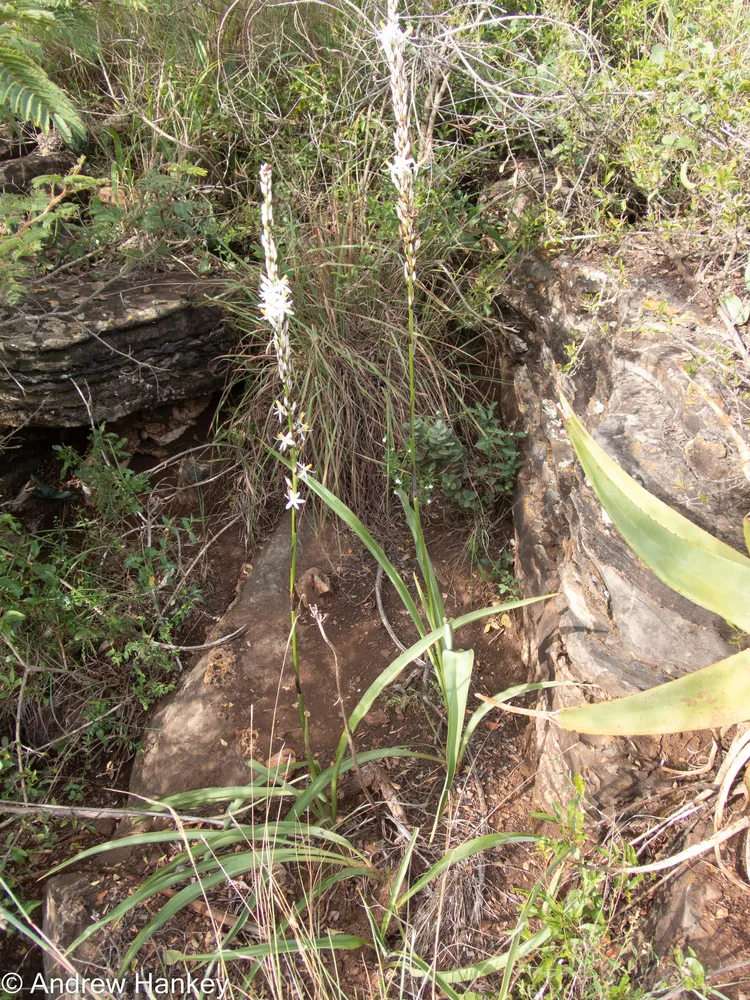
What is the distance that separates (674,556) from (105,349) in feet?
7.17

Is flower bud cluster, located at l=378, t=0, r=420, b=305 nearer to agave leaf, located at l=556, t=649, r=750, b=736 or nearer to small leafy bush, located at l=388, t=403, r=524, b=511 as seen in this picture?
agave leaf, located at l=556, t=649, r=750, b=736

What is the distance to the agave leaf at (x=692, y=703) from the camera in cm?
145

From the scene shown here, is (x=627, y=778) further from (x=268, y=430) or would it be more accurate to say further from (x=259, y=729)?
(x=268, y=430)

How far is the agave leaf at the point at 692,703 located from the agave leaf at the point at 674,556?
0.38 feet

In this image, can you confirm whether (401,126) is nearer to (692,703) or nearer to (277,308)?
(277,308)

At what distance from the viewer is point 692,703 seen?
57.6 inches

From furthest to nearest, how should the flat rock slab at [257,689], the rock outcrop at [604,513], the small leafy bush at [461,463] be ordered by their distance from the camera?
1. the small leafy bush at [461,463]
2. the flat rock slab at [257,689]
3. the rock outcrop at [604,513]

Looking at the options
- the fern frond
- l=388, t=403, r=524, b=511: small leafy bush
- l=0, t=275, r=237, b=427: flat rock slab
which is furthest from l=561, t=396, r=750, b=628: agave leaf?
the fern frond

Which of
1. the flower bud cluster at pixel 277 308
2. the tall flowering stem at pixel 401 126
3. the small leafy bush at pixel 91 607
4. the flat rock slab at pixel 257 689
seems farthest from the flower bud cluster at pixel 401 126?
the small leafy bush at pixel 91 607

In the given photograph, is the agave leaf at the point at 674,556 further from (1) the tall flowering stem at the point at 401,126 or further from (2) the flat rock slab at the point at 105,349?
(2) the flat rock slab at the point at 105,349

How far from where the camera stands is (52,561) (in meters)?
2.63

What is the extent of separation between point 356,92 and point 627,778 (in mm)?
2856

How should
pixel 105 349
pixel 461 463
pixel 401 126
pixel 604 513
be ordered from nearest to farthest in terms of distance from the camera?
pixel 401 126, pixel 604 513, pixel 461 463, pixel 105 349

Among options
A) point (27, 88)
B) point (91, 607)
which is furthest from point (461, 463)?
point (27, 88)
